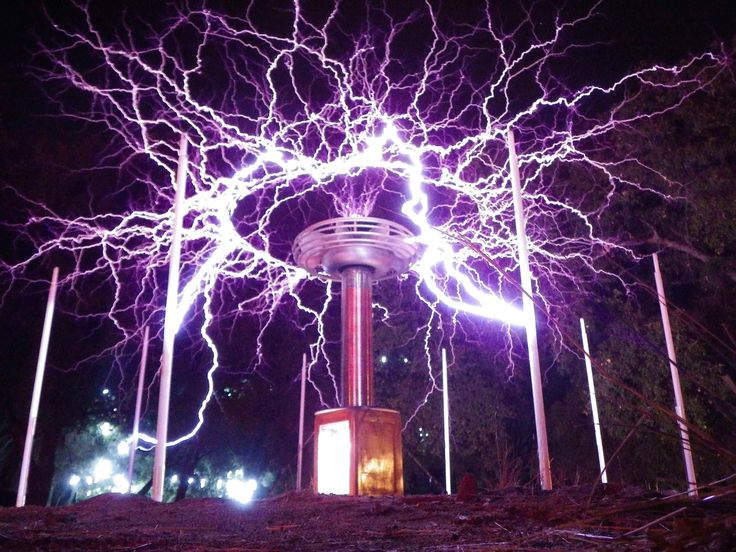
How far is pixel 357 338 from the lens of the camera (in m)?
10.0

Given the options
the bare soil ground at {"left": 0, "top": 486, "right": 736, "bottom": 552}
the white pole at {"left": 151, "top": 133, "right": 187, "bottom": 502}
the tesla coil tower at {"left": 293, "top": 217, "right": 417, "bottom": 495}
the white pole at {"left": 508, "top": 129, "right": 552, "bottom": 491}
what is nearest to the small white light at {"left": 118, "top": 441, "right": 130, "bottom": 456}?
the tesla coil tower at {"left": 293, "top": 217, "right": 417, "bottom": 495}

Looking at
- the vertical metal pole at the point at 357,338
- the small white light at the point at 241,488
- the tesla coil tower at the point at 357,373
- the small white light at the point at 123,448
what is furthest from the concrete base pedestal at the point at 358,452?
the small white light at the point at 123,448

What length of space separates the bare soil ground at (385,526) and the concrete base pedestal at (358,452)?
367 cm

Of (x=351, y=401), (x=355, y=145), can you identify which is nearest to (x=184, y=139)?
(x=355, y=145)

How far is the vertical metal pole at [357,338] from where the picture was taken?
981cm

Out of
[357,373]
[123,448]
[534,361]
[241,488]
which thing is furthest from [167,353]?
[241,488]

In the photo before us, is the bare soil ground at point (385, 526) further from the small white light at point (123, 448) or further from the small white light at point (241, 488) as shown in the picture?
the small white light at point (241, 488)

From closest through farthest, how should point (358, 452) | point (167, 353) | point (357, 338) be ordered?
point (167, 353)
point (358, 452)
point (357, 338)

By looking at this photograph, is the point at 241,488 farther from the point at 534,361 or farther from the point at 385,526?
the point at 385,526

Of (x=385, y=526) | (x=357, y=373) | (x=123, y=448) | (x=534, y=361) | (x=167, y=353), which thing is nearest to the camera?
(x=385, y=526)

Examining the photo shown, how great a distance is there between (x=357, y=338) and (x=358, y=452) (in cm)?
174

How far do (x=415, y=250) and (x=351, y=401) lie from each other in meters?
2.53

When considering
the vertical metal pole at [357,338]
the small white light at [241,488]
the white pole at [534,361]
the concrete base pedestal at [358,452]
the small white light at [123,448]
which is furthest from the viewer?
the small white light at [241,488]

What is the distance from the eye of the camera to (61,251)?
16016 millimetres
